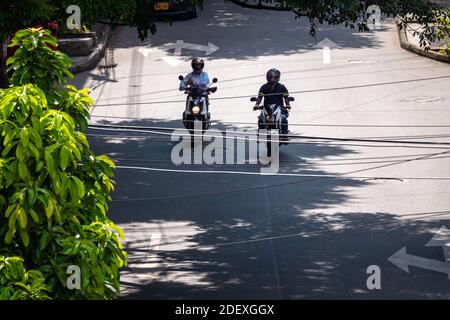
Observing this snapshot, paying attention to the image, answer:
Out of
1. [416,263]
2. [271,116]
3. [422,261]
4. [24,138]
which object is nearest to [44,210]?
[24,138]

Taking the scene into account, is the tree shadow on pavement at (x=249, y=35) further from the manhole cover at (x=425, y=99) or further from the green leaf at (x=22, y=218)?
the green leaf at (x=22, y=218)

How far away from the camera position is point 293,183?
21.5m

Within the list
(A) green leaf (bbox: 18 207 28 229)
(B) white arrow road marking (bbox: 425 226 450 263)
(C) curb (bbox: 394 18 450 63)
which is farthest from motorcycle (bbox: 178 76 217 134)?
(A) green leaf (bbox: 18 207 28 229)

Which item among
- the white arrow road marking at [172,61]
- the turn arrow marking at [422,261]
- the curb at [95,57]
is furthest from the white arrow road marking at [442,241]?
the white arrow road marking at [172,61]

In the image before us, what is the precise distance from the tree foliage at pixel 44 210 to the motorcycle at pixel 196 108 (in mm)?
14798

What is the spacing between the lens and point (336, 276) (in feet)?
52.4

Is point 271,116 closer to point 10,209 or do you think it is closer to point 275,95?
point 275,95

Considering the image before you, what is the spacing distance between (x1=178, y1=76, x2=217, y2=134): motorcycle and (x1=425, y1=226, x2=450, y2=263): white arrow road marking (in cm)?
753

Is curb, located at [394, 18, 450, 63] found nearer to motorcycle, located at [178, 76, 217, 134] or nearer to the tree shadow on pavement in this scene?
the tree shadow on pavement

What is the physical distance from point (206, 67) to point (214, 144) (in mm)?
9438

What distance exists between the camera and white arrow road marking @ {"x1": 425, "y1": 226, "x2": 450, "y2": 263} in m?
17.2

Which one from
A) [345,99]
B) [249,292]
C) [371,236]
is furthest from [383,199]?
[345,99]

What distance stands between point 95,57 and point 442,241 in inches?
743
